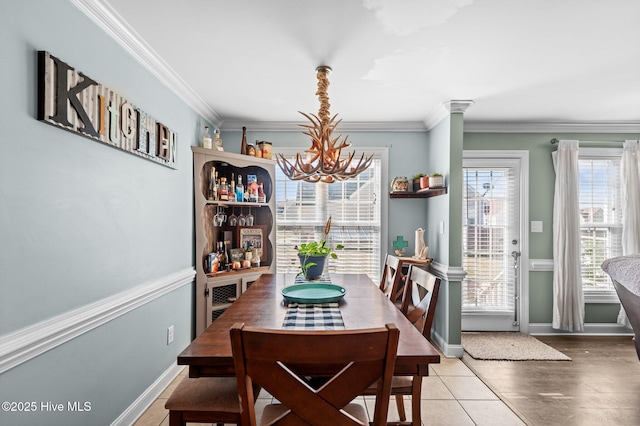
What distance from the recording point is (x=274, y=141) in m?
4.13

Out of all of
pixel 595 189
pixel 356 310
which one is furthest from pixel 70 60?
pixel 595 189

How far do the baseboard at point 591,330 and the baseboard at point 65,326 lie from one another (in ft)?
13.2

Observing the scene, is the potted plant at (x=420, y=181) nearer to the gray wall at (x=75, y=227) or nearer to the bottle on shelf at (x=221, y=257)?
the bottle on shelf at (x=221, y=257)

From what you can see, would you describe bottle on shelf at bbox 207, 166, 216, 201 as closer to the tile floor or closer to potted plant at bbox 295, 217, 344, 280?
potted plant at bbox 295, 217, 344, 280

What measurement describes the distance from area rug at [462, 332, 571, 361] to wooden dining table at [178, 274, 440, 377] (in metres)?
1.63

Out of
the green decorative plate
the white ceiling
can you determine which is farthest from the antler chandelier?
the green decorative plate

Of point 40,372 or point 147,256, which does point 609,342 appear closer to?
point 147,256

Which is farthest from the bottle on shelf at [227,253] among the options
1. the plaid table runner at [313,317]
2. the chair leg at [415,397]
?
the chair leg at [415,397]

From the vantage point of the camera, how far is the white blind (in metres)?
4.04

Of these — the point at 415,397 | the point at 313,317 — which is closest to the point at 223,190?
the point at 313,317

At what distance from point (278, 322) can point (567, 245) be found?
3652mm

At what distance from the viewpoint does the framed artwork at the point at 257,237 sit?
3877 mm

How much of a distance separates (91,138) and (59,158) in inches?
9.6

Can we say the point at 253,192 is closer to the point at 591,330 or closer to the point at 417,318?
the point at 417,318
